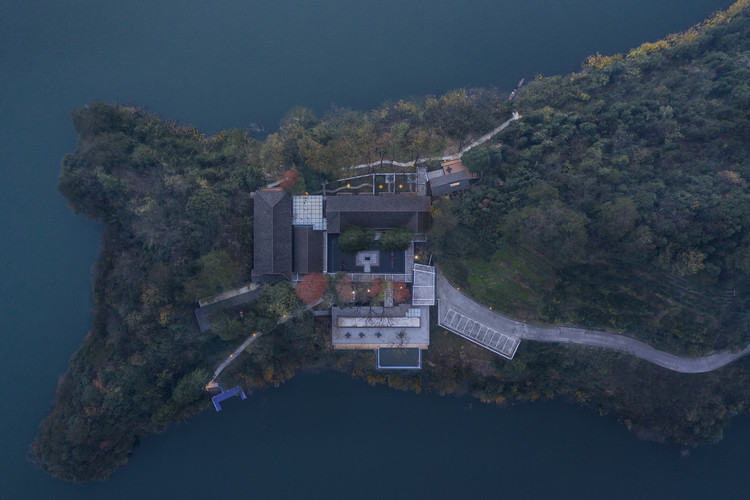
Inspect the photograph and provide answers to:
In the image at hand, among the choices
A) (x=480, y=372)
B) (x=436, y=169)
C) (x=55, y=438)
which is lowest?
(x=55, y=438)

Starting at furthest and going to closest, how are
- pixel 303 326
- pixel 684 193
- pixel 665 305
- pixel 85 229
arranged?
A: pixel 85 229
pixel 303 326
pixel 665 305
pixel 684 193

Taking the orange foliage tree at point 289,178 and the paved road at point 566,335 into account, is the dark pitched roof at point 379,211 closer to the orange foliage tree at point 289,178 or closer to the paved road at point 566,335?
the orange foliage tree at point 289,178

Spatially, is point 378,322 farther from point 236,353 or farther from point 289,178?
point 289,178

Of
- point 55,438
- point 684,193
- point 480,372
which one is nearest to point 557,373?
point 480,372

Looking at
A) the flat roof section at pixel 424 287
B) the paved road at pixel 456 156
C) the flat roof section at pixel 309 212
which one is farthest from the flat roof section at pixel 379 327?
the paved road at pixel 456 156

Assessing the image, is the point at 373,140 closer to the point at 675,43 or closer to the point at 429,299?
the point at 429,299

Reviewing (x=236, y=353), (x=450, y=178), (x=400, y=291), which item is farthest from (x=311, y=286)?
(x=450, y=178)

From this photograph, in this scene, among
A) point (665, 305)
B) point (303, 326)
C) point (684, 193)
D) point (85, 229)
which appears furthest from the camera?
point (85, 229)

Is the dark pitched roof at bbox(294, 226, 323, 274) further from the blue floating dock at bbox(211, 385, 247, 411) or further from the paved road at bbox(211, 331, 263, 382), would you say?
the blue floating dock at bbox(211, 385, 247, 411)
